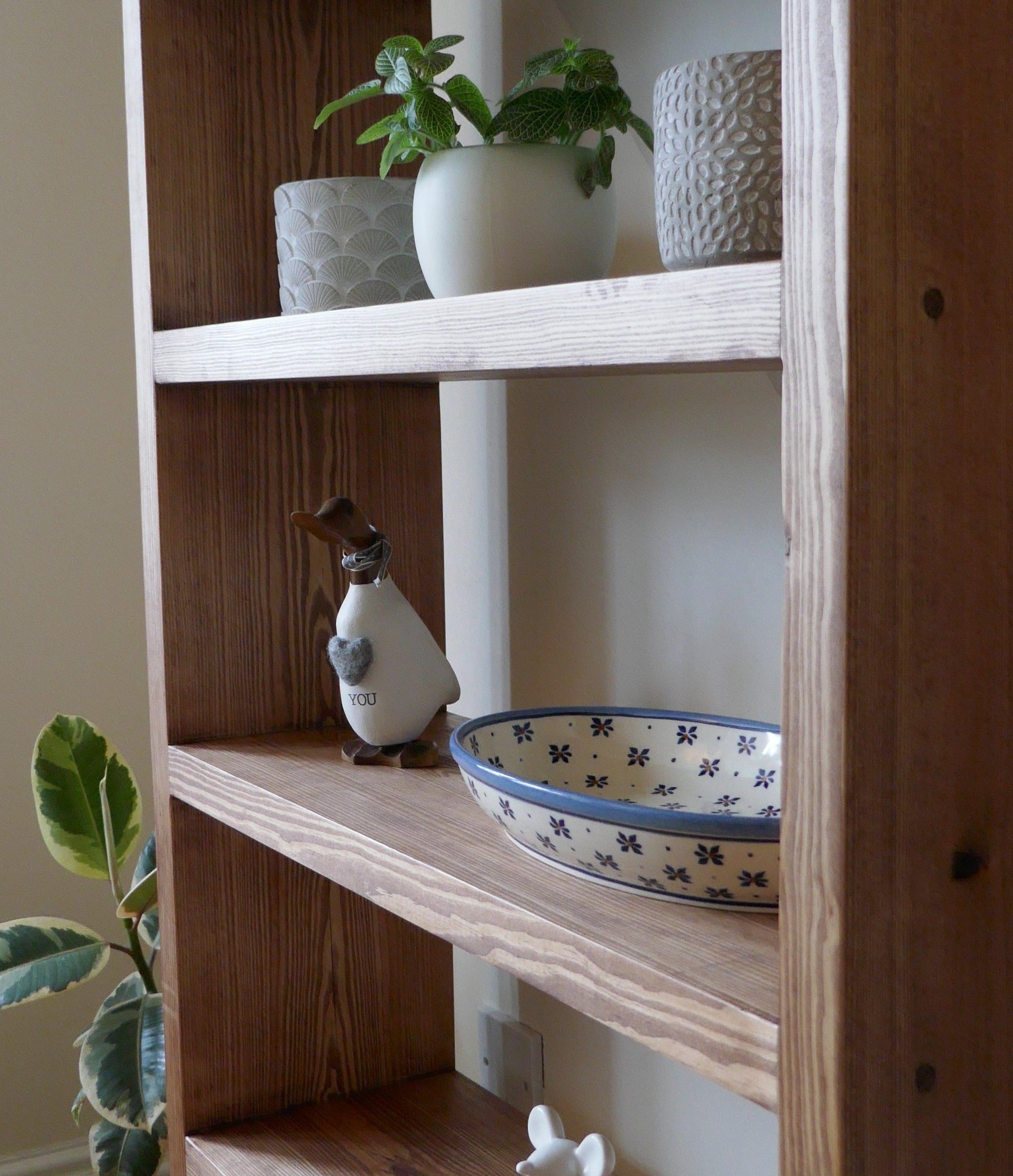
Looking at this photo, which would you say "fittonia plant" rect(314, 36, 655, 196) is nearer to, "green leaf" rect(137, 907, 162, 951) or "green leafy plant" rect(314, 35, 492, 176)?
"green leafy plant" rect(314, 35, 492, 176)

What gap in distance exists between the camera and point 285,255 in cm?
100

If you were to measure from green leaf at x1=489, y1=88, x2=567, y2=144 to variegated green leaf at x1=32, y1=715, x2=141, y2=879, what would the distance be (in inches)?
37.8

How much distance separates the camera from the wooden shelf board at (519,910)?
569 millimetres

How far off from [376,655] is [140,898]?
587mm

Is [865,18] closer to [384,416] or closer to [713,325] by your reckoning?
[713,325]

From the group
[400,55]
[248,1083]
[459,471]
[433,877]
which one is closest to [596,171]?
[400,55]

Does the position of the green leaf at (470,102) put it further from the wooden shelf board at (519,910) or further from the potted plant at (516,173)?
the wooden shelf board at (519,910)

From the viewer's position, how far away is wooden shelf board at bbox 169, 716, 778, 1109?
0.57 meters

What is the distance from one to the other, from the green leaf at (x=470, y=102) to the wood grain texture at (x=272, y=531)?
0.39 metres

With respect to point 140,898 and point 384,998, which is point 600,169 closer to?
point 384,998

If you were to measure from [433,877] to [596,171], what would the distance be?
441 mm

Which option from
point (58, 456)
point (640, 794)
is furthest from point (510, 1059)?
point (58, 456)

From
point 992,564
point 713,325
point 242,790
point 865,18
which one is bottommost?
point 242,790

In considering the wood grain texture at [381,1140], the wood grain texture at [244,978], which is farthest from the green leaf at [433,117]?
the wood grain texture at [381,1140]
